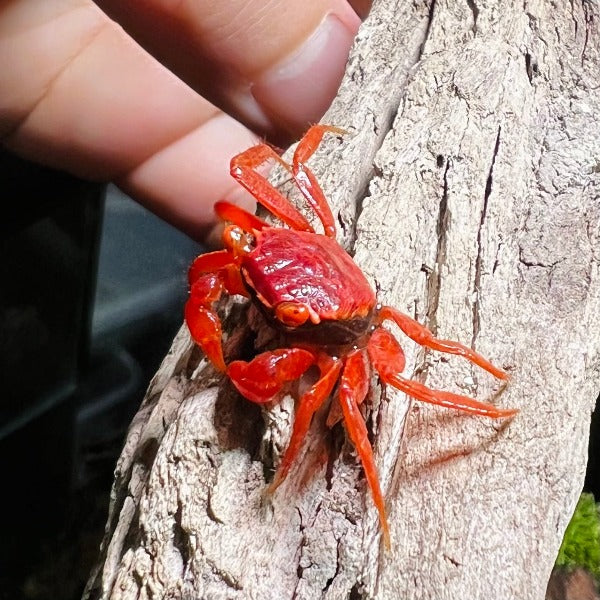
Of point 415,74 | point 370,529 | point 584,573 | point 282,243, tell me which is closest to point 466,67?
point 415,74

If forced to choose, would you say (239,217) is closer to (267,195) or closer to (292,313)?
(267,195)

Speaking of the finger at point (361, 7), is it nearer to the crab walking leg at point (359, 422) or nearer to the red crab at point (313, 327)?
the red crab at point (313, 327)

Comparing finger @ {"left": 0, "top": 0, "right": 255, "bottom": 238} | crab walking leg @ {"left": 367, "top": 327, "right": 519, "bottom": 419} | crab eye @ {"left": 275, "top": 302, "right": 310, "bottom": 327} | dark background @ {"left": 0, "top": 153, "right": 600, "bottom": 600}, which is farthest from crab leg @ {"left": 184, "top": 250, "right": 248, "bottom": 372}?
dark background @ {"left": 0, "top": 153, "right": 600, "bottom": 600}

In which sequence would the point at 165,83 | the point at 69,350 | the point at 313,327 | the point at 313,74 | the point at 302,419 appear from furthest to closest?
1. the point at 69,350
2. the point at 165,83
3. the point at 313,74
4. the point at 313,327
5. the point at 302,419

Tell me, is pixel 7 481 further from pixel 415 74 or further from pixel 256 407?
pixel 415 74

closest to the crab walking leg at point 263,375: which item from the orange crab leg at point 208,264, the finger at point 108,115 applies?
the orange crab leg at point 208,264

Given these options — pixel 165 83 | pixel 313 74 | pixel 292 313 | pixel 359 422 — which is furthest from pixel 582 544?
pixel 165 83

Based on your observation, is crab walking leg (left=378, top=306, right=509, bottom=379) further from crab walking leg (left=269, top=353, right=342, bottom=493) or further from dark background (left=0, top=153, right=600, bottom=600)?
dark background (left=0, top=153, right=600, bottom=600)
